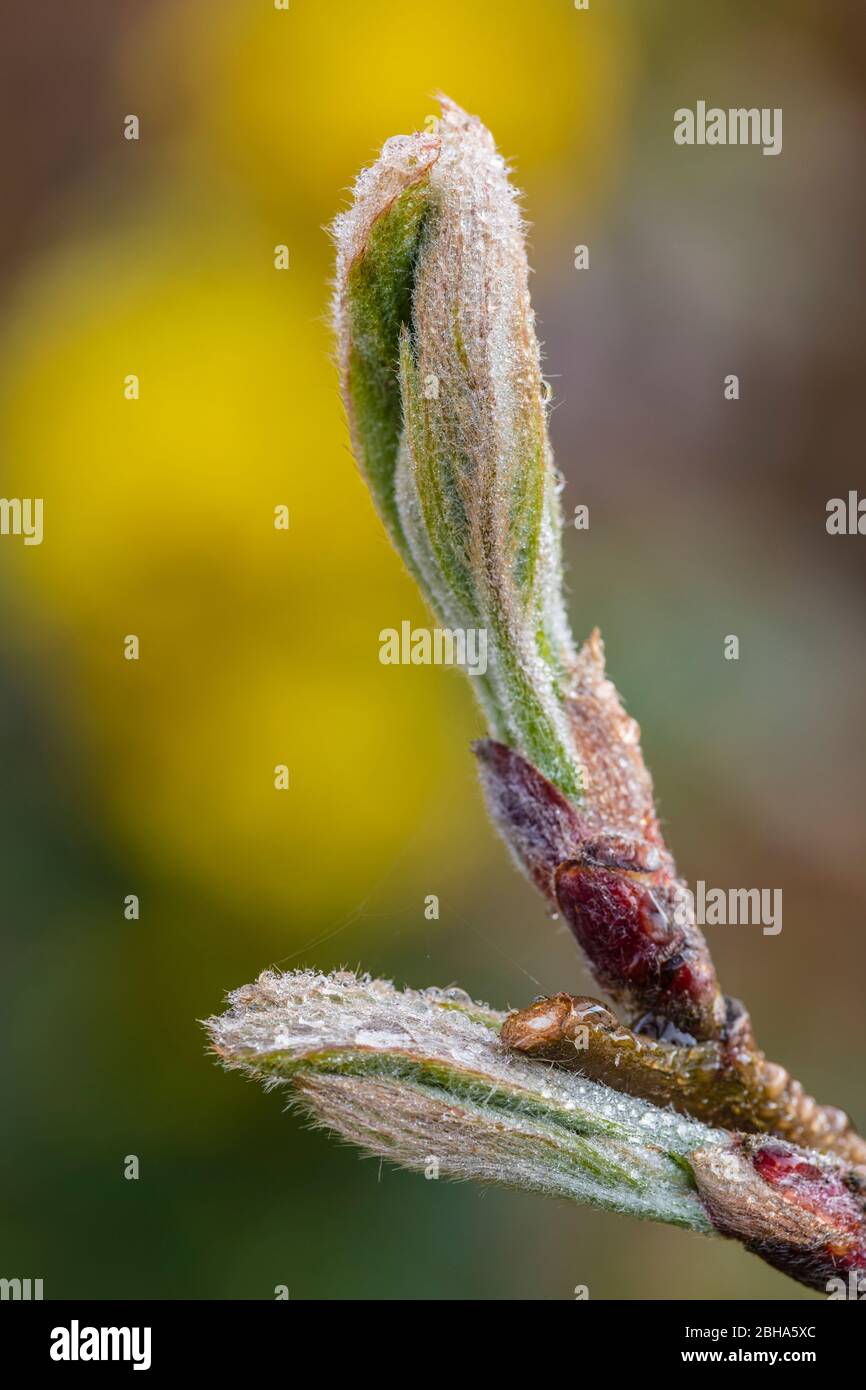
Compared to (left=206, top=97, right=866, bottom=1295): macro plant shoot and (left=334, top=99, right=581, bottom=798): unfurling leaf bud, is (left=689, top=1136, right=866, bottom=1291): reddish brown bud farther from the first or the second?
(left=334, top=99, right=581, bottom=798): unfurling leaf bud

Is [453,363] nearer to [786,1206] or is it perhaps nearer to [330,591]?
[786,1206]

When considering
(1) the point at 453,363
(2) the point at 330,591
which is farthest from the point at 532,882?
(2) the point at 330,591

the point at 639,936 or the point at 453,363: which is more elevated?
the point at 453,363

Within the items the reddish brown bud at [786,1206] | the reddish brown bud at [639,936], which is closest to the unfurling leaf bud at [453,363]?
the reddish brown bud at [639,936]

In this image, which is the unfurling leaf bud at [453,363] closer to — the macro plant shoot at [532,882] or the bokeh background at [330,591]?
the macro plant shoot at [532,882]

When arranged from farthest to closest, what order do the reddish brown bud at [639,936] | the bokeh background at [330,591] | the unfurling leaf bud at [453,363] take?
the bokeh background at [330,591] → the reddish brown bud at [639,936] → the unfurling leaf bud at [453,363]

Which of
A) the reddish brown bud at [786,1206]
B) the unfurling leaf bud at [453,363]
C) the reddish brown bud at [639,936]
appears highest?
the unfurling leaf bud at [453,363]

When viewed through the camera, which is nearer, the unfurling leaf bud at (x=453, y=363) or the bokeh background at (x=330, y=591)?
the unfurling leaf bud at (x=453, y=363)

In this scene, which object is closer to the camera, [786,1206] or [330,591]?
[786,1206]

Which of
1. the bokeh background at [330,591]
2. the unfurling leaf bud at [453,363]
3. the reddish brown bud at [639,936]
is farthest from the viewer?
the bokeh background at [330,591]

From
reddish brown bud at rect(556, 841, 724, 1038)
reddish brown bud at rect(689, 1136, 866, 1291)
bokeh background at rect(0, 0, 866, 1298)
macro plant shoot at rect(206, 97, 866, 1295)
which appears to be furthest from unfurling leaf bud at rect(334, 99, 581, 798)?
bokeh background at rect(0, 0, 866, 1298)
